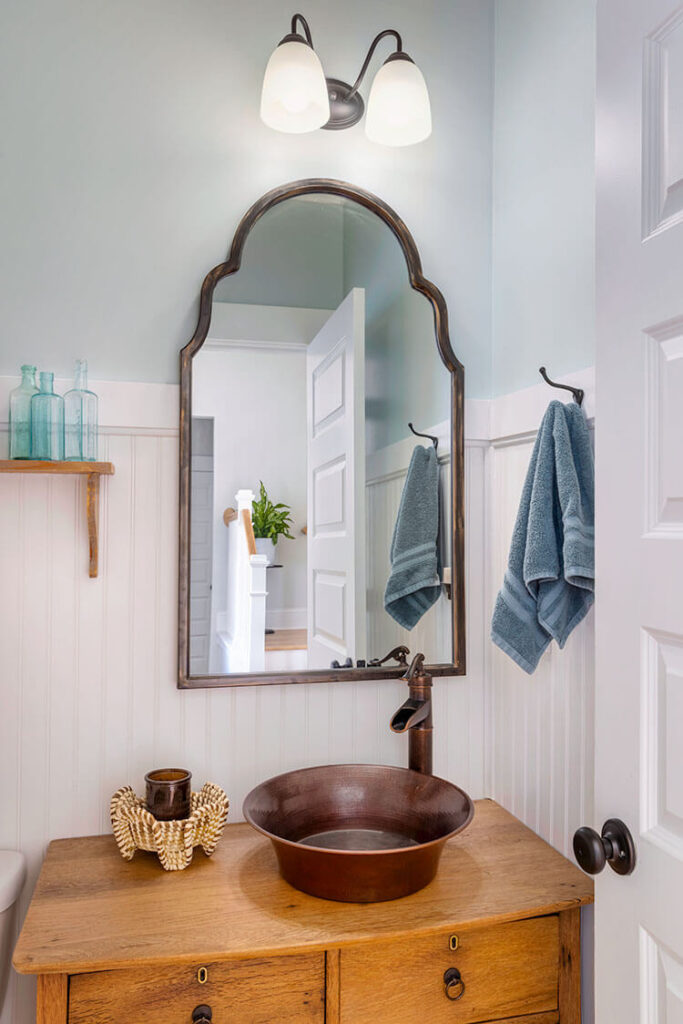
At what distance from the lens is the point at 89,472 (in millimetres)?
1439

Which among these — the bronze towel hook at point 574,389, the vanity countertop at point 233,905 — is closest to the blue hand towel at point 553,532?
the bronze towel hook at point 574,389

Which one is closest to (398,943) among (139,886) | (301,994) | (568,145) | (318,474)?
(301,994)

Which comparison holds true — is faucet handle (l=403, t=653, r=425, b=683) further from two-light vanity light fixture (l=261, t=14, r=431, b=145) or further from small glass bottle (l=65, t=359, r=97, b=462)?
two-light vanity light fixture (l=261, t=14, r=431, b=145)

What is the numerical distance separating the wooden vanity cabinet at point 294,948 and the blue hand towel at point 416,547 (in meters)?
0.53

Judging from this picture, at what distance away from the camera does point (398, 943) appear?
1.19 meters

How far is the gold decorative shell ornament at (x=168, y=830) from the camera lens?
4.41ft

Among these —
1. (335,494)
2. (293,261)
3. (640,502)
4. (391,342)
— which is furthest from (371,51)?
(640,502)

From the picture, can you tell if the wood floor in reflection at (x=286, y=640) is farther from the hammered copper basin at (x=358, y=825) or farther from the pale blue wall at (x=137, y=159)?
the pale blue wall at (x=137, y=159)

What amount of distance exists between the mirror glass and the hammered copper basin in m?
0.25

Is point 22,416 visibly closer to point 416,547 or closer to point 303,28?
point 416,547

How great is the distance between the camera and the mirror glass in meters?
1.57

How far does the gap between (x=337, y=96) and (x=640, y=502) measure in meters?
1.20

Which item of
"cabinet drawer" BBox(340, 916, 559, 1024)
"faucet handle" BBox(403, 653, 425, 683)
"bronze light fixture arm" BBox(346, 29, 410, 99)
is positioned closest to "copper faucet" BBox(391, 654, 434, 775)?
"faucet handle" BBox(403, 653, 425, 683)

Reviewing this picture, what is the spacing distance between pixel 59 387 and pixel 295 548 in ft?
1.91
